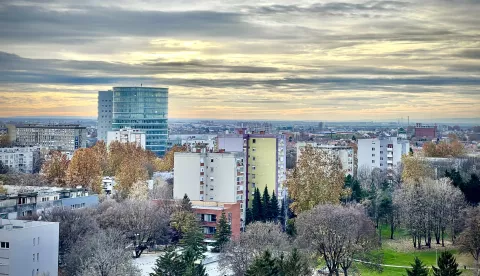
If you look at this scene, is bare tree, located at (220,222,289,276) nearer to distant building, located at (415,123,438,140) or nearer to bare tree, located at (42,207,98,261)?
bare tree, located at (42,207,98,261)

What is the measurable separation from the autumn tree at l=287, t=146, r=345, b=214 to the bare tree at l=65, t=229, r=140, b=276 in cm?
929

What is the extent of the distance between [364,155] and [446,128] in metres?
41.1

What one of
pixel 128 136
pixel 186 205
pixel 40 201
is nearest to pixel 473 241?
pixel 186 205

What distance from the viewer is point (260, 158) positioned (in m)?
38.4

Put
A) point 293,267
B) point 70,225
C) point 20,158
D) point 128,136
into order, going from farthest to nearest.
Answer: point 128,136 → point 20,158 → point 70,225 → point 293,267

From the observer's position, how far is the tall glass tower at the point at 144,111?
76750mm

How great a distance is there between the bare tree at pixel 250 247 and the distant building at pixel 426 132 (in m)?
76.4

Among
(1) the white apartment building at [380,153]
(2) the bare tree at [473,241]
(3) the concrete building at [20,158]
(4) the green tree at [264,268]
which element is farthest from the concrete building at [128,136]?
(4) the green tree at [264,268]

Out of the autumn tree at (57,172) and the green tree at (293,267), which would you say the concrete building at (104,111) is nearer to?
the autumn tree at (57,172)

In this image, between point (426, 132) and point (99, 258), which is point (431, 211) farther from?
point (426, 132)

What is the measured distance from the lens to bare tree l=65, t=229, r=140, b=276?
18.9 metres

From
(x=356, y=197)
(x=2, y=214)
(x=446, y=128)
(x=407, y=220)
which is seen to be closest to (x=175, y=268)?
(x=2, y=214)

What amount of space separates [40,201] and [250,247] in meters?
11.4

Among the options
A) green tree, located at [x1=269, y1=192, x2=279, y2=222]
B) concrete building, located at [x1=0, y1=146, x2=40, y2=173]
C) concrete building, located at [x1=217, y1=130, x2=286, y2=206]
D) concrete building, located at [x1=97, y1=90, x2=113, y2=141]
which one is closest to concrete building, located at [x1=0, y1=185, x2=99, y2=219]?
green tree, located at [x1=269, y1=192, x2=279, y2=222]
